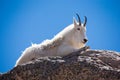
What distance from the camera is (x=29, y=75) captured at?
9.23 m

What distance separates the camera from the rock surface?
28.7 feet

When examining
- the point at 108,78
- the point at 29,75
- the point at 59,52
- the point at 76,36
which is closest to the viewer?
the point at 108,78

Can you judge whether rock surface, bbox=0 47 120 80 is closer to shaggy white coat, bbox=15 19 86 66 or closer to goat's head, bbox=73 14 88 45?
shaggy white coat, bbox=15 19 86 66

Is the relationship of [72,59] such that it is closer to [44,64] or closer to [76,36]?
[44,64]

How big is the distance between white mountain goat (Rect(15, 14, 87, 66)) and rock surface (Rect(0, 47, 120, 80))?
1511mm

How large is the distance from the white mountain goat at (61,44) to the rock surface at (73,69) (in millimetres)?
1511

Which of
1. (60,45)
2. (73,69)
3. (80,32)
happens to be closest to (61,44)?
(60,45)

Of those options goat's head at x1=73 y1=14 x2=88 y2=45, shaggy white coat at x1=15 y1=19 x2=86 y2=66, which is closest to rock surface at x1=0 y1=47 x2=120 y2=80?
shaggy white coat at x1=15 y1=19 x2=86 y2=66

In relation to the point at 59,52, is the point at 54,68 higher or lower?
lower

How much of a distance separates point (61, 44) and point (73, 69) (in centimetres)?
277

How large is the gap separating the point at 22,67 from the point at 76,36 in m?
3.67

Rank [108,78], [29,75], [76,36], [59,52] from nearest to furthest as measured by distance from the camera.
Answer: [108,78] → [29,75] → [59,52] → [76,36]

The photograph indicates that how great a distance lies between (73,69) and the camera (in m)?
8.98

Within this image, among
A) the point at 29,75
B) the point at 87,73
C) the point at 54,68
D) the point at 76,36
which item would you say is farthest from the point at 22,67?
the point at 76,36
